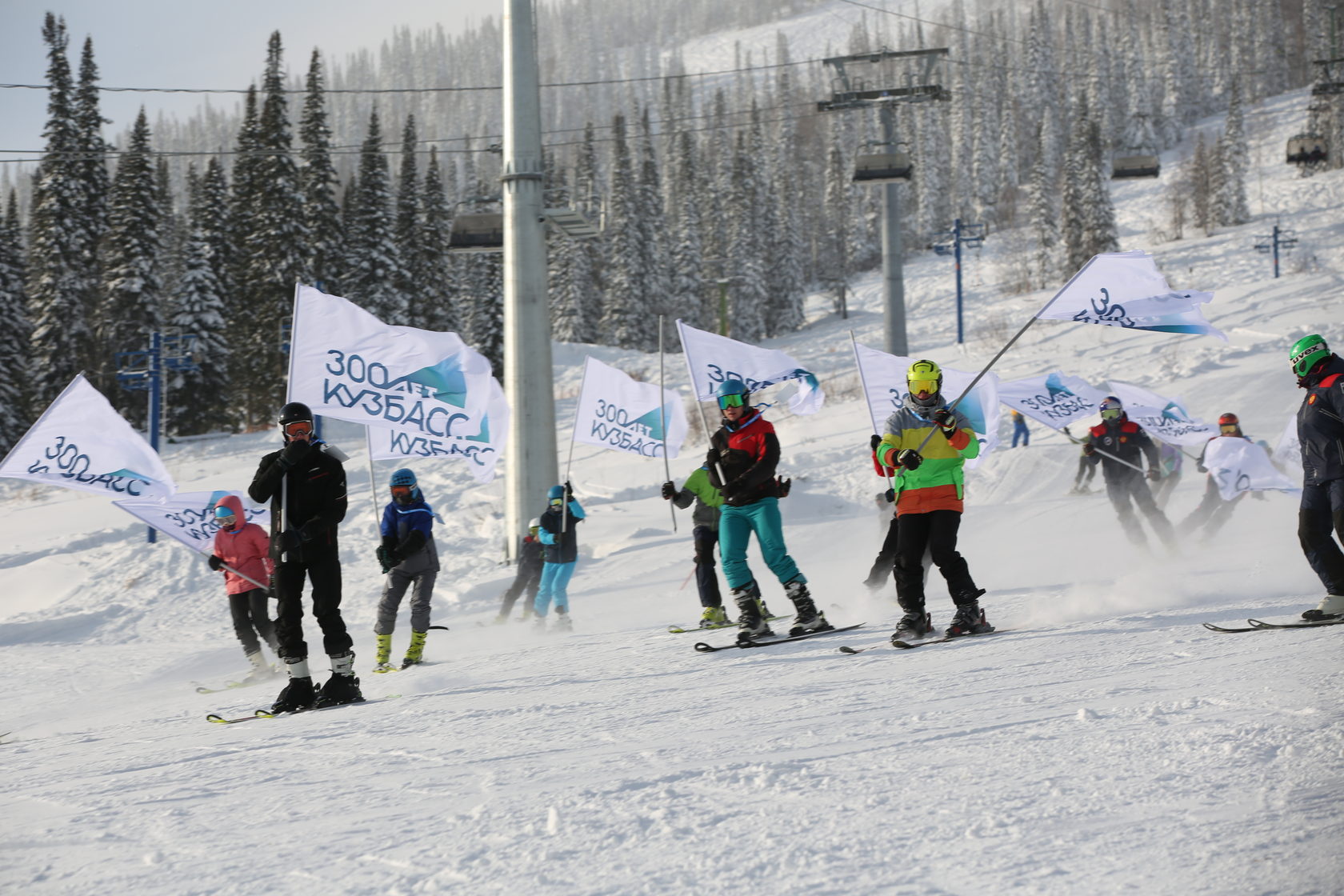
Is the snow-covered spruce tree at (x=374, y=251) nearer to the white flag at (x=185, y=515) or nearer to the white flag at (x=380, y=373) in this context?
the white flag at (x=185, y=515)

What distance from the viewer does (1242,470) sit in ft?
36.9

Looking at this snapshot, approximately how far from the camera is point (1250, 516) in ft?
45.2

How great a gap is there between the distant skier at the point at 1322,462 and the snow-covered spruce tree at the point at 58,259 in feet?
153

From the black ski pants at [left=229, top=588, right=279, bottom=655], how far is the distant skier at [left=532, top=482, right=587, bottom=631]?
2808mm

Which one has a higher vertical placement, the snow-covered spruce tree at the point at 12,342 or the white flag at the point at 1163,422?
the snow-covered spruce tree at the point at 12,342

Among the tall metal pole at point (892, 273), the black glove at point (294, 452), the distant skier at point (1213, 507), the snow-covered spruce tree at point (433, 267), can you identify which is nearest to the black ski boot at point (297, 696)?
the black glove at point (294, 452)

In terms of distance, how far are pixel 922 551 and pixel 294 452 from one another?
3.83 m

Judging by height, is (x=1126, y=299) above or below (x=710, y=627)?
above

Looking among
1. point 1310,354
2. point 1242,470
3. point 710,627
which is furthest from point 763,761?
point 1242,470

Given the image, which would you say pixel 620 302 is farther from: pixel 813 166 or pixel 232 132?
pixel 232 132

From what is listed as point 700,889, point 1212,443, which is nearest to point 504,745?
point 700,889

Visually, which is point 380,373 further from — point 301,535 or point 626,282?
point 626,282

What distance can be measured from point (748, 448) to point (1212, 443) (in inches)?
266

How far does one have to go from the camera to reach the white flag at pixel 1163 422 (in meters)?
14.5
